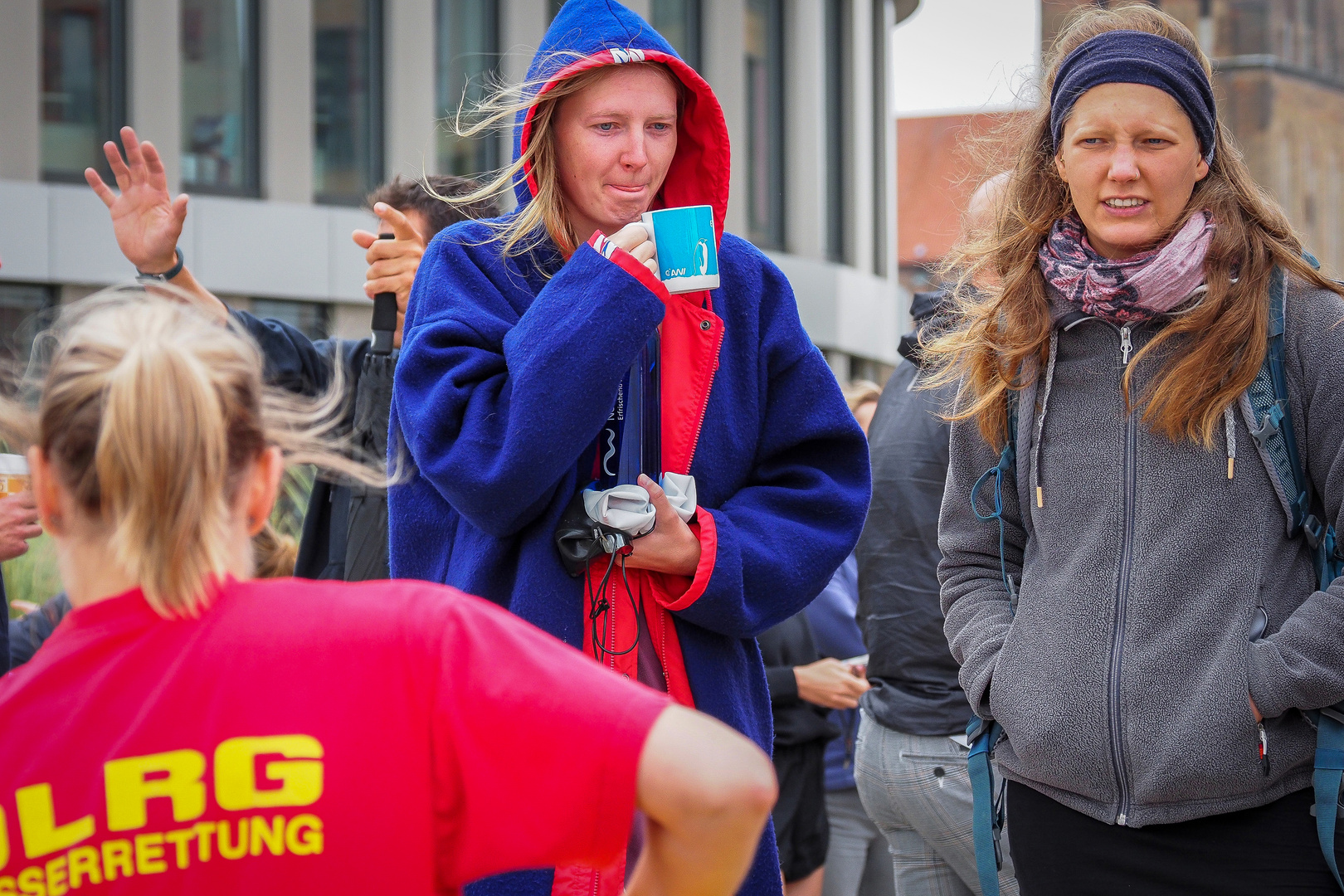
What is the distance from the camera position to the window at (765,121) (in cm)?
1847

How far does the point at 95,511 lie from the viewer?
4.97 feet

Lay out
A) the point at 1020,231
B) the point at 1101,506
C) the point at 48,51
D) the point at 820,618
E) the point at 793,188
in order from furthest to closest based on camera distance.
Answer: the point at 793,188 → the point at 48,51 → the point at 820,618 → the point at 1020,231 → the point at 1101,506

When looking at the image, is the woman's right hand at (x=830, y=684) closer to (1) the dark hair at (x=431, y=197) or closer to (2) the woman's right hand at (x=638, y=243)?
(1) the dark hair at (x=431, y=197)

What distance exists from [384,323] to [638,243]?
52.1 inches

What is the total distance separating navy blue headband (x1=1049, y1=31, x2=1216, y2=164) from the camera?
2.54 metres

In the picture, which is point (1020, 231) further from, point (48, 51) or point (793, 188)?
point (793, 188)

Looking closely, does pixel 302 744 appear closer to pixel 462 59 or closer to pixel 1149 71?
pixel 1149 71

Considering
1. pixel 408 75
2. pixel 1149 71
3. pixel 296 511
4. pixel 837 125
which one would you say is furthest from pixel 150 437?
pixel 837 125

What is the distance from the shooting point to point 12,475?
3.40 metres

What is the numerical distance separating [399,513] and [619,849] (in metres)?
1.22

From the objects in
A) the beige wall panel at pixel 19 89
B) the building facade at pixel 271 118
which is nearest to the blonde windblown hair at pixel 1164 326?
the building facade at pixel 271 118

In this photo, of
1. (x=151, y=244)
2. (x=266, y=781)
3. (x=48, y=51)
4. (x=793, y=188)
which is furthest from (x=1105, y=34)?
(x=793, y=188)

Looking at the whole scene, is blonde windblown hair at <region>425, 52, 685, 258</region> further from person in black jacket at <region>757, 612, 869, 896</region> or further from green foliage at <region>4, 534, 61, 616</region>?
green foliage at <region>4, 534, 61, 616</region>

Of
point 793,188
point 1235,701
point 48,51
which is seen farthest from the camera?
point 793,188
